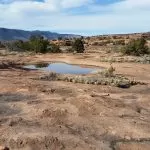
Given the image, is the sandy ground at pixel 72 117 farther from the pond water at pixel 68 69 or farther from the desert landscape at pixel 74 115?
the pond water at pixel 68 69

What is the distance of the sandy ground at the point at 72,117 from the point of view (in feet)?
39.6

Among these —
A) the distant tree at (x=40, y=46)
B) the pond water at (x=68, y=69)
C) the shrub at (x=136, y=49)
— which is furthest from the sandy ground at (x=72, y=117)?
the distant tree at (x=40, y=46)

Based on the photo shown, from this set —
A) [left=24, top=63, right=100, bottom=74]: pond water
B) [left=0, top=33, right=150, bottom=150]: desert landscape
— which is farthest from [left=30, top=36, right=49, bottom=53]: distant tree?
[left=0, top=33, right=150, bottom=150]: desert landscape

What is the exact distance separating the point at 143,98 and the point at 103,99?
7.05 ft

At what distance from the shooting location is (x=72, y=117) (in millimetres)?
14742

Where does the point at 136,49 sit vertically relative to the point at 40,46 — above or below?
above

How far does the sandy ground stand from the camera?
39.6 ft

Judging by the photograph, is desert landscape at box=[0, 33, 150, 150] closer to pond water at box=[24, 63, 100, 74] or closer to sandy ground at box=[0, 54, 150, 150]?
sandy ground at box=[0, 54, 150, 150]

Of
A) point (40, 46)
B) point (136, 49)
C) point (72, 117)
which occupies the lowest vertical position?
point (40, 46)

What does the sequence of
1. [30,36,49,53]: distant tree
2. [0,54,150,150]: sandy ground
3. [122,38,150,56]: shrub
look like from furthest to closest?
[30,36,49,53]: distant tree → [122,38,150,56]: shrub → [0,54,150,150]: sandy ground

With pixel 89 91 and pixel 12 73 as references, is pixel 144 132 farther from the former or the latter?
pixel 12 73

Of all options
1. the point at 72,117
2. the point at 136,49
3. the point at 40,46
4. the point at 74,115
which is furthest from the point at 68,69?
the point at 40,46

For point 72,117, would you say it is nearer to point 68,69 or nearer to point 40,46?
point 68,69

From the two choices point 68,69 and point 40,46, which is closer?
point 68,69
